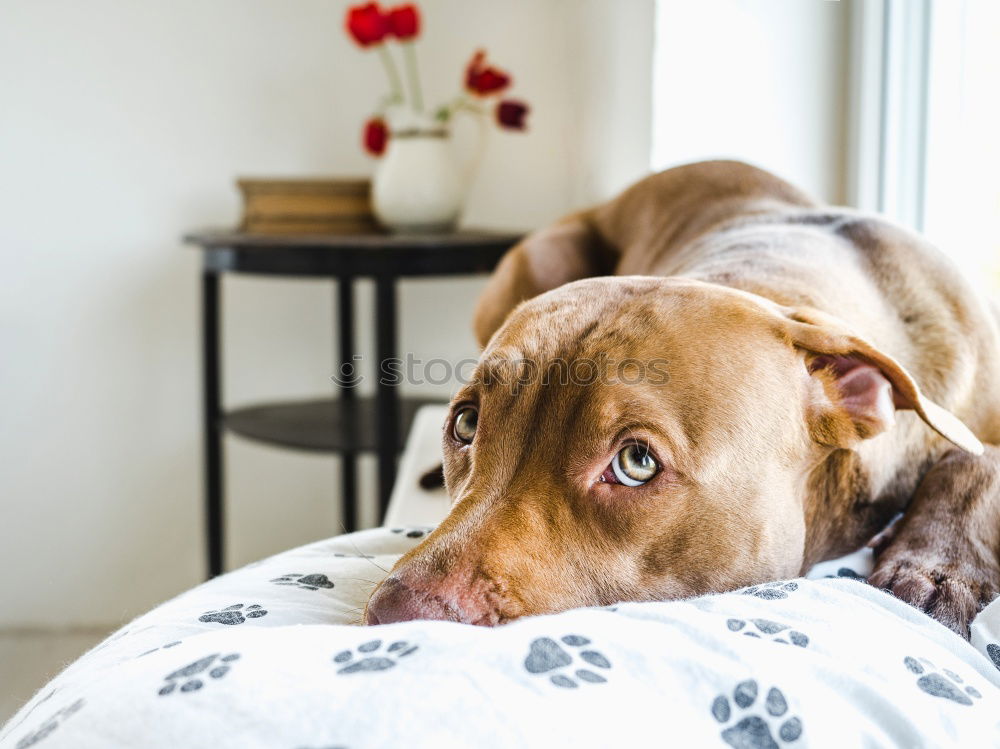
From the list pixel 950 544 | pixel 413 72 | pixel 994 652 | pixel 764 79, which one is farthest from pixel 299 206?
pixel 994 652

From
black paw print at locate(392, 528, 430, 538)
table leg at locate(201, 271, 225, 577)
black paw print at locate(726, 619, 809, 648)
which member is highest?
black paw print at locate(726, 619, 809, 648)

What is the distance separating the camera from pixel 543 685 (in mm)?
561

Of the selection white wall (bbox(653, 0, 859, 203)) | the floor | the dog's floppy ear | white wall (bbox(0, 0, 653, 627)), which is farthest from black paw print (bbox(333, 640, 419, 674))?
white wall (bbox(0, 0, 653, 627))

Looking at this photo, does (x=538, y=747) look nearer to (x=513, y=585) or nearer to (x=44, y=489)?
(x=513, y=585)

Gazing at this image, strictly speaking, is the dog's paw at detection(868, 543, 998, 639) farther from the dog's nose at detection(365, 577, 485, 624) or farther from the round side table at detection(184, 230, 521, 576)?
the round side table at detection(184, 230, 521, 576)

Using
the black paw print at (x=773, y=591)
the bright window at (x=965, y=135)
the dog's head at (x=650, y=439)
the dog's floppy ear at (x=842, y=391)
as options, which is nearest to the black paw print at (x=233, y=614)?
the dog's head at (x=650, y=439)

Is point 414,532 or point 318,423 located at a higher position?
point 414,532

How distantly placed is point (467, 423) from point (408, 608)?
0.31 m

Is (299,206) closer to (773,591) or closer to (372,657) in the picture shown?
(773,591)

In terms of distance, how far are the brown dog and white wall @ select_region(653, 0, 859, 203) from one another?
3.54ft

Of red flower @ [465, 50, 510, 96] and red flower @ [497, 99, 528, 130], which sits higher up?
red flower @ [465, 50, 510, 96]

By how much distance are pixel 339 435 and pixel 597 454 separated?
5.81ft

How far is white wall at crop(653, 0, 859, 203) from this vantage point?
2.16 metres

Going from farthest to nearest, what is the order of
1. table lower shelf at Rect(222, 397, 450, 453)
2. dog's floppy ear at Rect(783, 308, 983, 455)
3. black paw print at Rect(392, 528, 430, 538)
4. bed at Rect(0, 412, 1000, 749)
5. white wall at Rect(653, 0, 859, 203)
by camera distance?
table lower shelf at Rect(222, 397, 450, 453), white wall at Rect(653, 0, 859, 203), black paw print at Rect(392, 528, 430, 538), dog's floppy ear at Rect(783, 308, 983, 455), bed at Rect(0, 412, 1000, 749)
